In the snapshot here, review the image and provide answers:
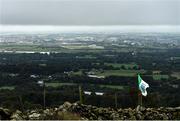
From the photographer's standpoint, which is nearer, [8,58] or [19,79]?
[19,79]

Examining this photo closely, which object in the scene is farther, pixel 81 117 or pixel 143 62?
pixel 143 62

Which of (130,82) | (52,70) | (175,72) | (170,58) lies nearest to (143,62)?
(170,58)

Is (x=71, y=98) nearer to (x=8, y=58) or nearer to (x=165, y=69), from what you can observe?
(x=165, y=69)

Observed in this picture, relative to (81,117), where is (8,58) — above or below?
below

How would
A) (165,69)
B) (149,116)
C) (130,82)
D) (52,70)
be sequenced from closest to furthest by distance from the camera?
(149,116)
(130,82)
(52,70)
(165,69)

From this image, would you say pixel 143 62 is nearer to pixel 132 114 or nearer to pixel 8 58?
pixel 8 58

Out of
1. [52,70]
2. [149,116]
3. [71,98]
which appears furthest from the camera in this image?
[52,70]

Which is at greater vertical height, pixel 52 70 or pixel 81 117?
pixel 81 117

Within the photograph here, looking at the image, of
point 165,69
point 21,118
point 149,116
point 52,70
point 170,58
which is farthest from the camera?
point 170,58

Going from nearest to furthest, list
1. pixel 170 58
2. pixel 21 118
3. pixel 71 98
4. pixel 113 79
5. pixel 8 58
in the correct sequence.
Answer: pixel 21 118, pixel 71 98, pixel 113 79, pixel 8 58, pixel 170 58

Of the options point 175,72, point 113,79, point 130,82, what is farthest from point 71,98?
point 175,72
